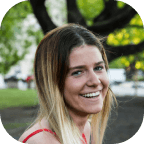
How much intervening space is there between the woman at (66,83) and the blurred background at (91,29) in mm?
1839

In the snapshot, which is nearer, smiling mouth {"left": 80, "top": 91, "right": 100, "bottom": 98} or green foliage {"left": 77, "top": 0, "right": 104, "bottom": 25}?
smiling mouth {"left": 80, "top": 91, "right": 100, "bottom": 98}

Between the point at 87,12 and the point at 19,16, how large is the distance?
241 centimetres

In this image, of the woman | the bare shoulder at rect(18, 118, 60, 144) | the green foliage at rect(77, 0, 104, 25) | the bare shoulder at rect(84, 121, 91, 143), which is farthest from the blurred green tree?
the bare shoulder at rect(18, 118, 60, 144)

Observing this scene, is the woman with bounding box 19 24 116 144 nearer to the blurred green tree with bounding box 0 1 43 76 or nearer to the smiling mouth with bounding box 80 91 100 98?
the smiling mouth with bounding box 80 91 100 98

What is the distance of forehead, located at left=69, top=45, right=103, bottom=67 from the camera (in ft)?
3.27

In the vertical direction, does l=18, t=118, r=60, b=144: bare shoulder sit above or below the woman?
below

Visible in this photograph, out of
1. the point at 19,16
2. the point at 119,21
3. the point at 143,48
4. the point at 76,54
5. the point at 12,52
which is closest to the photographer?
the point at 76,54

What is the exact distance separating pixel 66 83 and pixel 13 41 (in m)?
4.25

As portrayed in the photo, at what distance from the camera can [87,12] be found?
5164 mm

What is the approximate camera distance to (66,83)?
1029 mm

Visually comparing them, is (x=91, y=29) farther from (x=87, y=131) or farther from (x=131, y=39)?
(x=87, y=131)

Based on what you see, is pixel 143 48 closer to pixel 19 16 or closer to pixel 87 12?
pixel 87 12

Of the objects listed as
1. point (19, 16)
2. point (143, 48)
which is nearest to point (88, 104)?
point (143, 48)

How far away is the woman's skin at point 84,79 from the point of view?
1.00 meters
